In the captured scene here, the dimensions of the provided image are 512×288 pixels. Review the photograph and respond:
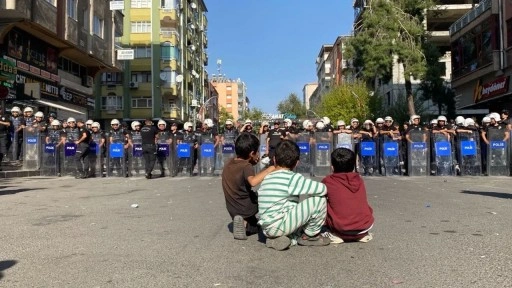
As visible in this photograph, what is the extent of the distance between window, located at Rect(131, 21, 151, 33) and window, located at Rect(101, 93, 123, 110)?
26.7 feet

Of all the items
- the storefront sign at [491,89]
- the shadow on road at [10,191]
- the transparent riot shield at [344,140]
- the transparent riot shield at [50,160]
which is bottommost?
the shadow on road at [10,191]

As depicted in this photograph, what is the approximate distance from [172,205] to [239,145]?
11.7 feet

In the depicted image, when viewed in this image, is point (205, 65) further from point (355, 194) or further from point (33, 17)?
point (355, 194)

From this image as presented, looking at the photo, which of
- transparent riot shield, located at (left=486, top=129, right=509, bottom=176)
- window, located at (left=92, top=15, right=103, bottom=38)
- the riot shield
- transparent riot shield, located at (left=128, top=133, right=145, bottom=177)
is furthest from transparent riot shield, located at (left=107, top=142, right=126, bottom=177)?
window, located at (left=92, top=15, right=103, bottom=38)

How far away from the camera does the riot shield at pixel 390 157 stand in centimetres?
1616

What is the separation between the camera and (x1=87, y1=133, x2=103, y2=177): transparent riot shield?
17031 mm

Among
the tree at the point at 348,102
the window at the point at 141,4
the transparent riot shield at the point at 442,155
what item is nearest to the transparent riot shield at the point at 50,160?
the transparent riot shield at the point at 442,155

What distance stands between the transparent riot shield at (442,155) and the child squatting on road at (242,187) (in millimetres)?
11298

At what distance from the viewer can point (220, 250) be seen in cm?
547

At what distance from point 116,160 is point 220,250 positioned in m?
12.2

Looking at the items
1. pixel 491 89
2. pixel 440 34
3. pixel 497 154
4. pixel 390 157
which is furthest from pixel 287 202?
pixel 440 34

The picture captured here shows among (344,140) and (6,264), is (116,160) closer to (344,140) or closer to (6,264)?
(344,140)

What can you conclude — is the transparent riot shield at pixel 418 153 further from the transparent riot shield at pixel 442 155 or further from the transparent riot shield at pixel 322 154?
the transparent riot shield at pixel 322 154

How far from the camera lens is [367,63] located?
33.7 m
